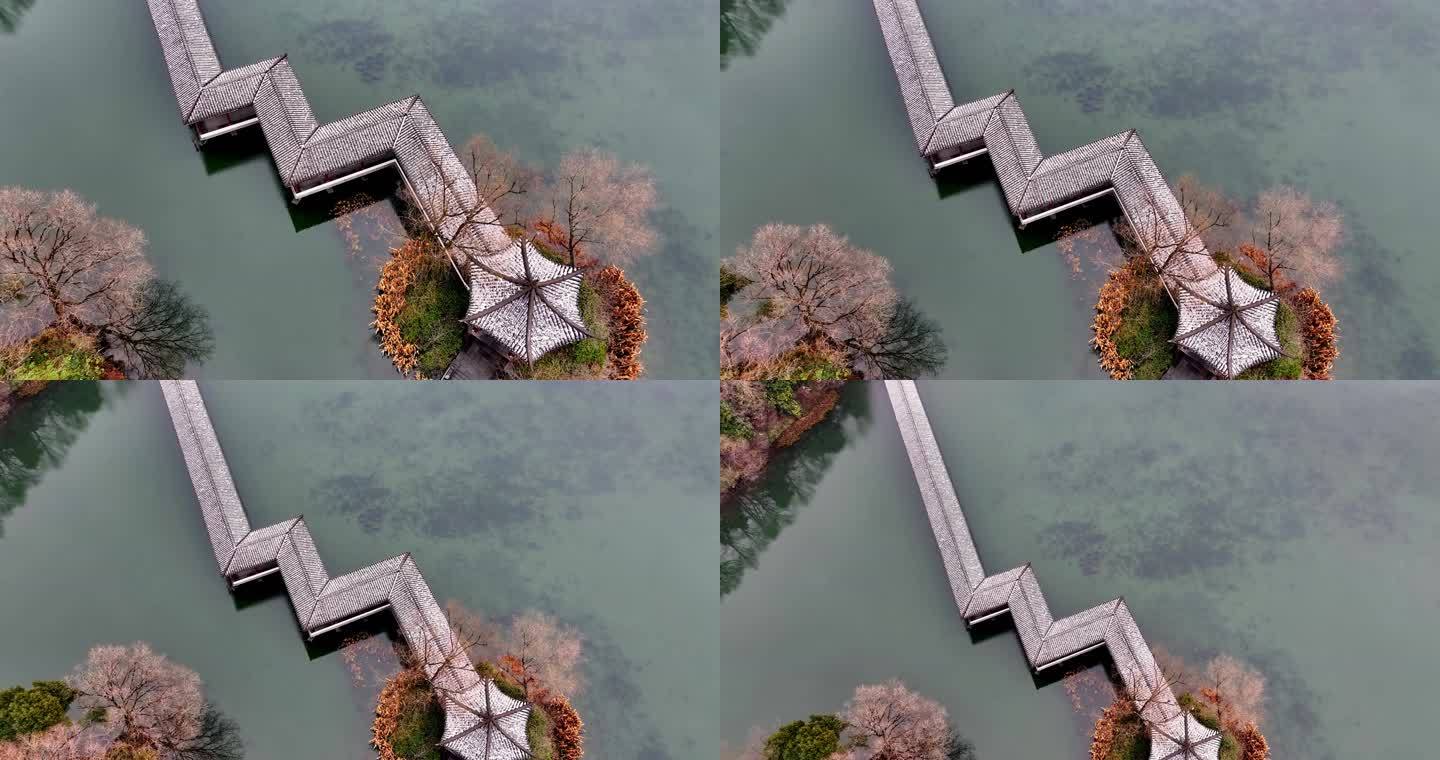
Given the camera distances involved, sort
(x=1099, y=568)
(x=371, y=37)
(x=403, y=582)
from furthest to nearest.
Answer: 1. (x=371, y=37)
2. (x=1099, y=568)
3. (x=403, y=582)

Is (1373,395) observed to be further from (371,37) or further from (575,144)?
(371,37)

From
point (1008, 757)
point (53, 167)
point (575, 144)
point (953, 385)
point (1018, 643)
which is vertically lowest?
point (1008, 757)

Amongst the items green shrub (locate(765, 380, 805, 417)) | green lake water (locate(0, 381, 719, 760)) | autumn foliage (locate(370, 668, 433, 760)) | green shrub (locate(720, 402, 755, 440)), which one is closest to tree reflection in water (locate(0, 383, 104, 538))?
green lake water (locate(0, 381, 719, 760))

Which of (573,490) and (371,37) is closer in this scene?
(573,490)

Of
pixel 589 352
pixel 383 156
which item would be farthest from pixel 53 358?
pixel 589 352

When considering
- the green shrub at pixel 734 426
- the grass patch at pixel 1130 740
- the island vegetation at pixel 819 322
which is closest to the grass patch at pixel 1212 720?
the grass patch at pixel 1130 740

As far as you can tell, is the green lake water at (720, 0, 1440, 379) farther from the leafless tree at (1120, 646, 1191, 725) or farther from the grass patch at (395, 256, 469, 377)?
the leafless tree at (1120, 646, 1191, 725)

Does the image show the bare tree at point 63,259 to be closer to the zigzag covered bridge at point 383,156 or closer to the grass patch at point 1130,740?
the zigzag covered bridge at point 383,156

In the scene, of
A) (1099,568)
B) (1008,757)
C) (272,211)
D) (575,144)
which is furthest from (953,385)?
(272,211)
